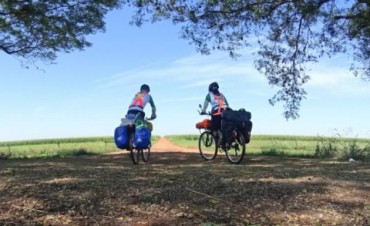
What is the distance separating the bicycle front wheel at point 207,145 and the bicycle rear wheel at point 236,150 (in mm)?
815

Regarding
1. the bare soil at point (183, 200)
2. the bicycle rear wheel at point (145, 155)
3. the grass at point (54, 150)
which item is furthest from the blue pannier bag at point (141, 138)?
the grass at point (54, 150)

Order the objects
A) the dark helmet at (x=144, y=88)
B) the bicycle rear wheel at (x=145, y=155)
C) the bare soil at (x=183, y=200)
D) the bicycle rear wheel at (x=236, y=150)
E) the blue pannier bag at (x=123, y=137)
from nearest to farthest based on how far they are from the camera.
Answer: the bare soil at (x=183, y=200) → the bicycle rear wheel at (x=236, y=150) → the blue pannier bag at (x=123, y=137) → the dark helmet at (x=144, y=88) → the bicycle rear wheel at (x=145, y=155)

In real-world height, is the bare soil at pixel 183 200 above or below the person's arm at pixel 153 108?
below

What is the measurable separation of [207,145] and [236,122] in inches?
78.5

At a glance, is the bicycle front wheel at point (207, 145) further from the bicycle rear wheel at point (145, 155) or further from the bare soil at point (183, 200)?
the bare soil at point (183, 200)

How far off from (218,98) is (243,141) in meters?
1.36

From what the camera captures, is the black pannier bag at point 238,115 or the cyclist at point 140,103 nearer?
the black pannier bag at point 238,115

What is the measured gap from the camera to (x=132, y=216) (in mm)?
5594

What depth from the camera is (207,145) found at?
1388 cm

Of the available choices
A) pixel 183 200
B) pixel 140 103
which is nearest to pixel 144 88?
pixel 140 103

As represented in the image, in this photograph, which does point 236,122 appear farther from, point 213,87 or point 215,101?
point 213,87

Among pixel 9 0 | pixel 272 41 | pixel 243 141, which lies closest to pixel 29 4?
pixel 9 0

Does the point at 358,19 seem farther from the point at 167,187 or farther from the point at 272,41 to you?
the point at 167,187

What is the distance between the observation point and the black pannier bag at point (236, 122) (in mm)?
11938
